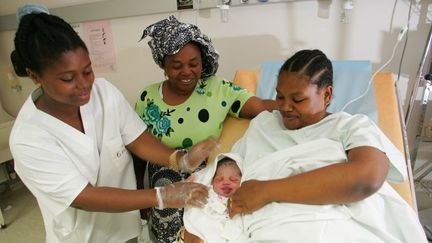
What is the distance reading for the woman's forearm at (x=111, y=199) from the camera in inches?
39.8

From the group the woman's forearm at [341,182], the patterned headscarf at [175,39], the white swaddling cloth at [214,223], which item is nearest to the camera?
the woman's forearm at [341,182]

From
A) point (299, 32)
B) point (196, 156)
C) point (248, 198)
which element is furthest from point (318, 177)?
point (299, 32)

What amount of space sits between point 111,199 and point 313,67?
0.83 m

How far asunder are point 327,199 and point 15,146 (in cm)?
96

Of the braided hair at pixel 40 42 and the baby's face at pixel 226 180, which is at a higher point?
the braided hair at pixel 40 42

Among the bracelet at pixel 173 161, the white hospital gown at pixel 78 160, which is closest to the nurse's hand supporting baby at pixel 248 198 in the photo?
the bracelet at pixel 173 161

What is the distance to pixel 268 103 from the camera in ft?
4.72

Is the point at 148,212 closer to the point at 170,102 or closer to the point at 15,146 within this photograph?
the point at 170,102

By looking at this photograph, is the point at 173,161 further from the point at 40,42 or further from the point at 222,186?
the point at 40,42

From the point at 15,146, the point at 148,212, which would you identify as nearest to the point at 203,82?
the point at 148,212

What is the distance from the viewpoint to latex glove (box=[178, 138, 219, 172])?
1312 millimetres

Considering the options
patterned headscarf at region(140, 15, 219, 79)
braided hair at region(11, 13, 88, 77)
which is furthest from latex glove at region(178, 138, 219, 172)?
braided hair at region(11, 13, 88, 77)

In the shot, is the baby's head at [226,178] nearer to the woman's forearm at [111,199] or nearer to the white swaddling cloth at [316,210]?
the white swaddling cloth at [316,210]

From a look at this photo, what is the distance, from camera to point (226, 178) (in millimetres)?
1139
